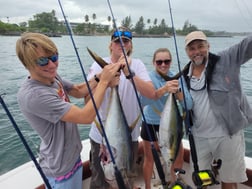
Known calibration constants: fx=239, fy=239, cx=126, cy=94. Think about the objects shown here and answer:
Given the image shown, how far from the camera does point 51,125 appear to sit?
157cm

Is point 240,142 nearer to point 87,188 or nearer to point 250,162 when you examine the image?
point 250,162

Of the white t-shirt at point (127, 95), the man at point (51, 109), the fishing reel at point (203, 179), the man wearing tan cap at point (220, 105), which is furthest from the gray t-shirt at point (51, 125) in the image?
the man wearing tan cap at point (220, 105)

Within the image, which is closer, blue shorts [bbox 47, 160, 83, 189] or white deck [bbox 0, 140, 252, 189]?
blue shorts [bbox 47, 160, 83, 189]

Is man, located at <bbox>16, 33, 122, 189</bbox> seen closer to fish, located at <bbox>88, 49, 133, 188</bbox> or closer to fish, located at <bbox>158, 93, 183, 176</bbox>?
fish, located at <bbox>88, 49, 133, 188</bbox>

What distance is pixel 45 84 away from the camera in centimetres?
153

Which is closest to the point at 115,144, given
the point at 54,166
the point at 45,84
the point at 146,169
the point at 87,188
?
the point at 54,166

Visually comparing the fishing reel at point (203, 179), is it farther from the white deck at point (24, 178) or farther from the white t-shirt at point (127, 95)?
the white deck at point (24, 178)

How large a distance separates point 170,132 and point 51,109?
109 centimetres

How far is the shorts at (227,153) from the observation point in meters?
2.28

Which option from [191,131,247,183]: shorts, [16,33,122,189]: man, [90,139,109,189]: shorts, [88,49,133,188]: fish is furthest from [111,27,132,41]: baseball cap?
[191,131,247,183]: shorts

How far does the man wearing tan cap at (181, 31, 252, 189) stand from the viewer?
85.4 inches

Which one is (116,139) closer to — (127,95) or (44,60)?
(127,95)

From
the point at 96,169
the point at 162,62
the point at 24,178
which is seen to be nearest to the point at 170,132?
the point at 96,169

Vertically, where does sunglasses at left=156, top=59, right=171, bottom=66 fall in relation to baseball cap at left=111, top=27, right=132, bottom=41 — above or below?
below
